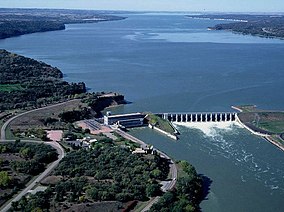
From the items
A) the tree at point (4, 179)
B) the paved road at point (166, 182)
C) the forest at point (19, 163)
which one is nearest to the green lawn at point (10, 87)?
the forest at point (19, 163)

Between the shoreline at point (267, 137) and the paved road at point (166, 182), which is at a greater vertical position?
the paved road at point (166, 182)

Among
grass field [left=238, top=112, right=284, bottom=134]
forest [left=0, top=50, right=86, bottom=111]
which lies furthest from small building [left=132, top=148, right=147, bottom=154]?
forest [left=0, top=50, right=86, bottom=111]

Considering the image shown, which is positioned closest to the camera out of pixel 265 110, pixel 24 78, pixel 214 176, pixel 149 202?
pixel 149 202

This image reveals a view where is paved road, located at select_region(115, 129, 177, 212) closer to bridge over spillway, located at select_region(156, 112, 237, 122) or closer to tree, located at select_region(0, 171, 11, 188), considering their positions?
bridge over spillway, located at select_region(156, 112, 237, 122)

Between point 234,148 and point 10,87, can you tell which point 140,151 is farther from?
point 10,87

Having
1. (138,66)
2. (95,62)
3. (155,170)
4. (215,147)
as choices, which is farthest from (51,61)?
(155,170)

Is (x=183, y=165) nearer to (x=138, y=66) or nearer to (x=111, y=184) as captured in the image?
(x=111, y=184)

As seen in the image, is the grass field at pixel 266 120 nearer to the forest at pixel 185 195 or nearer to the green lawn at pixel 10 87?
the forest at pixel 185 195
